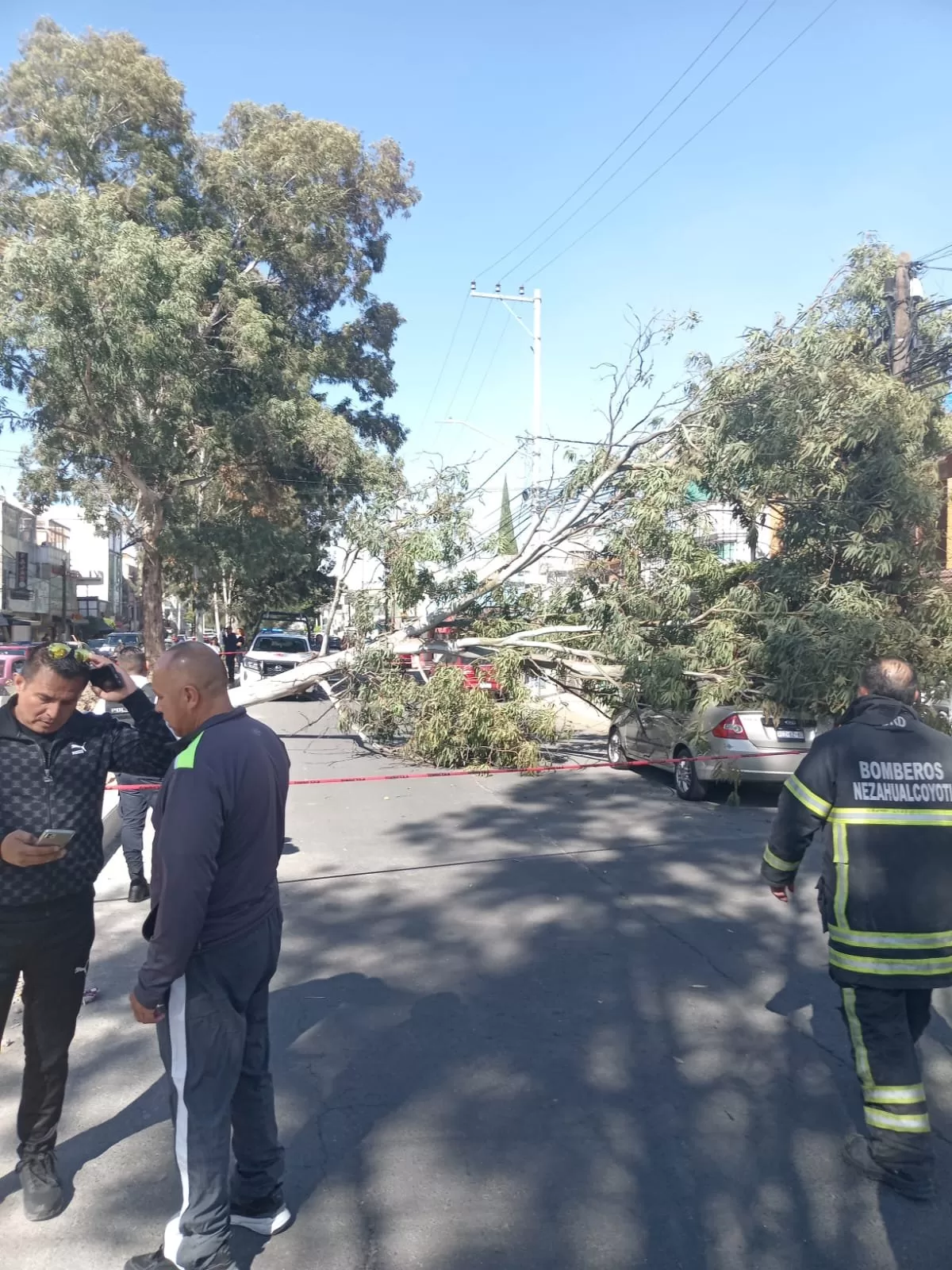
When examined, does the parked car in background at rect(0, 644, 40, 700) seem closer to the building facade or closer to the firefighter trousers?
the firefighter trousers

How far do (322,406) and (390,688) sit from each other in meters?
13.9

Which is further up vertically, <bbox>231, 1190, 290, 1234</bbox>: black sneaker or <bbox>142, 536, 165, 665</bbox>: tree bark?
<bbox>142, 536, 165, 665</bbox>: tree bark

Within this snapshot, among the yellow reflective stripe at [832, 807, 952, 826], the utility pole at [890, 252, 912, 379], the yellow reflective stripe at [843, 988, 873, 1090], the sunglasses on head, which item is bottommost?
the yellow reflective stripe at [843, 988, 873, 1090]

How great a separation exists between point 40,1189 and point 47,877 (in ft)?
3.37

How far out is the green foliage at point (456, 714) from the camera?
39.7ft

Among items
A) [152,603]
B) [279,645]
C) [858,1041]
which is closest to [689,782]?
[858,1041]

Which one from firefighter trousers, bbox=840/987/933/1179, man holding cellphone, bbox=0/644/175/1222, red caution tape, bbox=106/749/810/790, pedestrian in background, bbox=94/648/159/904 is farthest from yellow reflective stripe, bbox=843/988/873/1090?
red caution tape, bbox=106/749/810/790

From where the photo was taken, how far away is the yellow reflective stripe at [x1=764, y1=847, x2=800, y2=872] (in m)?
3.77

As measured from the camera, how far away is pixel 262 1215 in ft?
10.4

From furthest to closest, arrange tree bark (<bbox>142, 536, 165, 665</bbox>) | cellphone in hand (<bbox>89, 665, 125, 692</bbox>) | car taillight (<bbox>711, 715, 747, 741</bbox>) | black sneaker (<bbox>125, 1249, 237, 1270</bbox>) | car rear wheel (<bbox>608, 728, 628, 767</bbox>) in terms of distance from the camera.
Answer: tree bark (<bbox>142, 536, 165, 665</bbox>) < car rear wheel (<bbox>608, 728, 628, 767</bbox>) < car taillight (<bbox>711, 715, 747, 741</bbox>) < cellphone in hand (<bbox>89, 665, 125, 692</bbox>) < black sneaker (<bbox>125, 1249, 237, 1270</bbox>)

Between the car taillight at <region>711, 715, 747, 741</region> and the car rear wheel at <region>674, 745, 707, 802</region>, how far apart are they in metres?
0.44

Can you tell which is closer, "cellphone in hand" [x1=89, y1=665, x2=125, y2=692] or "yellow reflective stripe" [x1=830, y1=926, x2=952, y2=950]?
"yellow reflective stripe" [x1=830, y1=926, x2=952, y2=950]

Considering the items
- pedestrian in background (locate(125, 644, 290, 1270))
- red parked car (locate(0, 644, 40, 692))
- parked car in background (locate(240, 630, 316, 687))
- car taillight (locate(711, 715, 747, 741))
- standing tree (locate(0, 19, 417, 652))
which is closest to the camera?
pedestrian in background (locate(125, 644, 290, 1270))

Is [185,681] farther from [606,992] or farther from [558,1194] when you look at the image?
[606,992]
